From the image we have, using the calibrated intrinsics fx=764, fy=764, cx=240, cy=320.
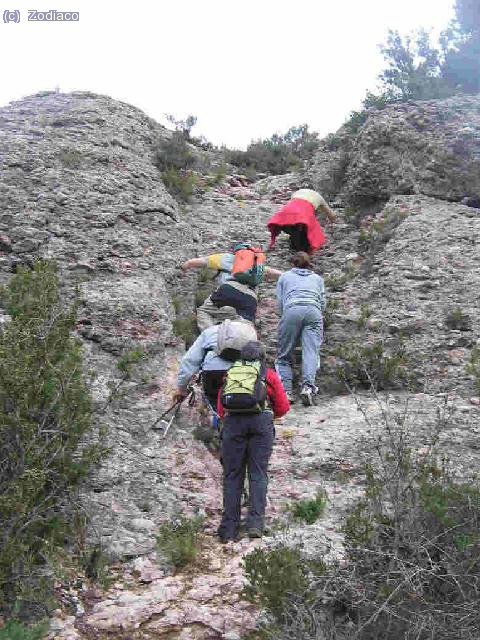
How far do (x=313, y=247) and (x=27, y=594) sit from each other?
821cm

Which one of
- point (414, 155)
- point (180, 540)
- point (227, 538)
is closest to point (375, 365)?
point (227, 538)

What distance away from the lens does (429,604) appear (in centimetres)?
420

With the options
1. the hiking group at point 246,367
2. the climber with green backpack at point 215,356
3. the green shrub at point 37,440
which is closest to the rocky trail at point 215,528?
the hiking group at point 246,367

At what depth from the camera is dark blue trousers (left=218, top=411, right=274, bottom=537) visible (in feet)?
20.1

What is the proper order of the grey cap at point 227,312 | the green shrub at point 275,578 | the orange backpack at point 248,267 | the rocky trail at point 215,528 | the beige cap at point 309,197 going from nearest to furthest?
the green shrub at point 275,578 < the rocky trail at point 215,528 < the orange backpack at point 248,267 < the grey cap at point 227,312 < the beige cap at point 309,197

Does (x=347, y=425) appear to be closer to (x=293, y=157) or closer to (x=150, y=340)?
(x=150, y=340)

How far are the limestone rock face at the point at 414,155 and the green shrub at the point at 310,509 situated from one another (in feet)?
26.6

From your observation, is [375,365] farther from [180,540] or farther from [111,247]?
[111,247]

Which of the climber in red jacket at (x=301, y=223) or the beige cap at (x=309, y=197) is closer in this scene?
the climber in red jacket at (x=301, y=223)

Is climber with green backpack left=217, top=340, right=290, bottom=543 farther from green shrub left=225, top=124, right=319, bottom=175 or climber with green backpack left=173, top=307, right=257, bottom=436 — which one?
green shrub left=225, top=124, right=319, bottom=175

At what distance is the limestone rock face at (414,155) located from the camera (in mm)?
13312

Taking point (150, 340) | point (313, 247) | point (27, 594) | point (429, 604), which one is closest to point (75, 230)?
point (150, 340)

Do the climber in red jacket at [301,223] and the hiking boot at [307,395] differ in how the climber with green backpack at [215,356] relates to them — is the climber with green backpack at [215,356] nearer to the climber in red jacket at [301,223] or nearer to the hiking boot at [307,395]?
the hiking boot at [307,395]

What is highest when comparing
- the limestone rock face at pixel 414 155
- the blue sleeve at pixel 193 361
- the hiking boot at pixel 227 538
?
the limestone rock face at pixel 414 155
